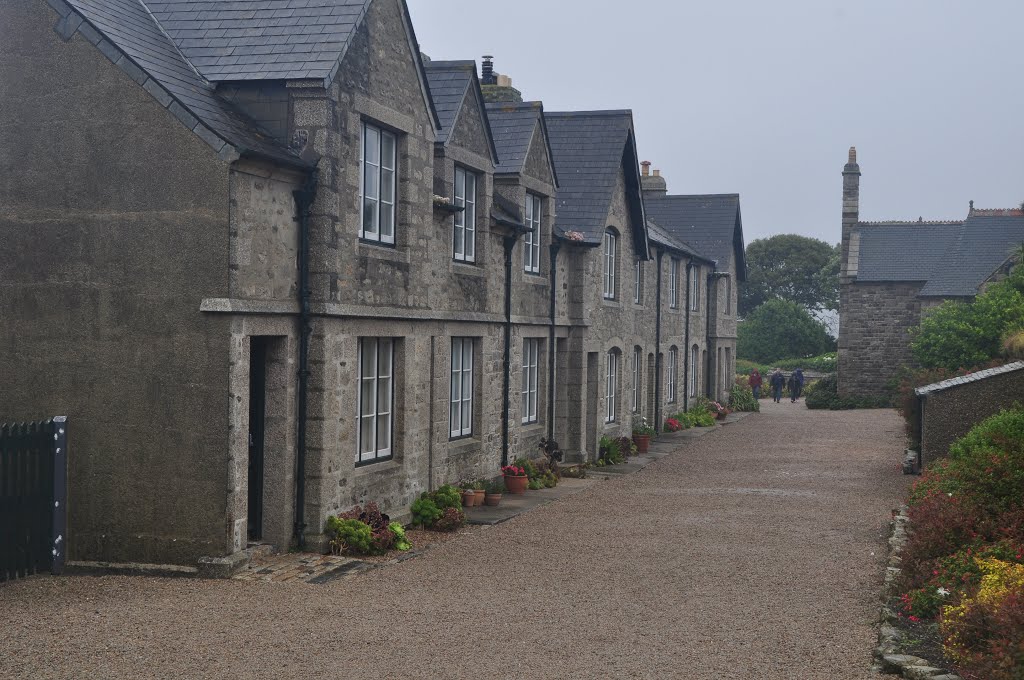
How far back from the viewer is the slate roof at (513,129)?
65.9ft

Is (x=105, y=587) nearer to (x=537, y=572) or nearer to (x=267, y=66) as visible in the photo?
(x=537, y=572)

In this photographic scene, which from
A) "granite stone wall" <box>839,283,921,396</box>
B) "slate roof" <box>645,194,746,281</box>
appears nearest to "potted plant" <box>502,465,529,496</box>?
"slate roof" <box>645,194,746,281</box>

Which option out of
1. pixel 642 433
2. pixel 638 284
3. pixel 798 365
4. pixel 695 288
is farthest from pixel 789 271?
pixel 642 433

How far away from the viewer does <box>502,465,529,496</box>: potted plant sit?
1891 cm

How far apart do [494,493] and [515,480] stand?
87 cm

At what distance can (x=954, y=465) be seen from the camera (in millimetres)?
14211

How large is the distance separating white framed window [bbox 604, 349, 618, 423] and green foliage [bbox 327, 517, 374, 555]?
43.0 feet

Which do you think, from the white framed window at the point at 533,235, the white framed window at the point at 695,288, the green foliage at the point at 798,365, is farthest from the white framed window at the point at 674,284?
the green foliage at the point at 798,365

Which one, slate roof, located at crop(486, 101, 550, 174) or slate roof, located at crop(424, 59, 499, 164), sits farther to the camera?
slate roof, located at crop(486, 101, 550, 174)

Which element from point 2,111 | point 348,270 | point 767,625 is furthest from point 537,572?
point 2,111

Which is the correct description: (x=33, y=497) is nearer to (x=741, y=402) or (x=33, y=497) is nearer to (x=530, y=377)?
(x=530, y=377)

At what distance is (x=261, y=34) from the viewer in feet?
44.2

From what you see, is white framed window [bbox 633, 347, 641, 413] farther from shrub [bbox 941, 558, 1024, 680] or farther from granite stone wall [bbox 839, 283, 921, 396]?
shrub [bbox 941, 558, 1024, 680]

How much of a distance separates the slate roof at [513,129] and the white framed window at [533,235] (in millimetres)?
946
